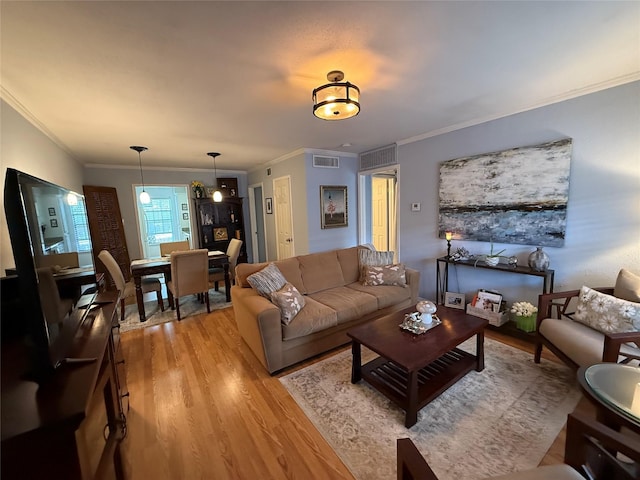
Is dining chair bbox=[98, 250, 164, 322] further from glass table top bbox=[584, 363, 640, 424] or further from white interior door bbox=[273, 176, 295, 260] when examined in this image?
glass table top bbox=[584, 363, 640, 424]

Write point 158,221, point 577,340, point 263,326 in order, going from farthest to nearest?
1. point 158,221
2. point 263,326
3. point 577,340

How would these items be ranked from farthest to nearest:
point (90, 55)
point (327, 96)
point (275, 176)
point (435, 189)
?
point (275, 176), point (435, 189), point (327, 96), point (90, 55)

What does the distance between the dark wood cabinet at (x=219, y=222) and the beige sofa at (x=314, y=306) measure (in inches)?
137

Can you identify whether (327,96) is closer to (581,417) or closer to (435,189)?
(581,417)

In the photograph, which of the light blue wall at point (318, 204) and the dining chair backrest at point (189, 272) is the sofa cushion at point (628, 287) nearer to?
the light blue wall at point (318, 204)

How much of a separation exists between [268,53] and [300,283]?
217 centimetres

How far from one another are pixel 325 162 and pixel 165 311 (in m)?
3.40

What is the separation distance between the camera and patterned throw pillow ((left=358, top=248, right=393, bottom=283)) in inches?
133

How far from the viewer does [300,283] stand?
3.00 m

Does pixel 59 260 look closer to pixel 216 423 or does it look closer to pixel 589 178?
pixel 216 423

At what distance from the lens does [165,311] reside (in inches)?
149

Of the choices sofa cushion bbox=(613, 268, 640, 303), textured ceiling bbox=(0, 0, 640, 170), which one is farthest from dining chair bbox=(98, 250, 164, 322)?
sofa cushion bbox=(613, 268, 640, 303)

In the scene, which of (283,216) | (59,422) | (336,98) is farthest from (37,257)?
(283,216)

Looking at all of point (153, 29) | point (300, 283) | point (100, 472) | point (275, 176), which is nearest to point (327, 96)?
point (153, 29)
